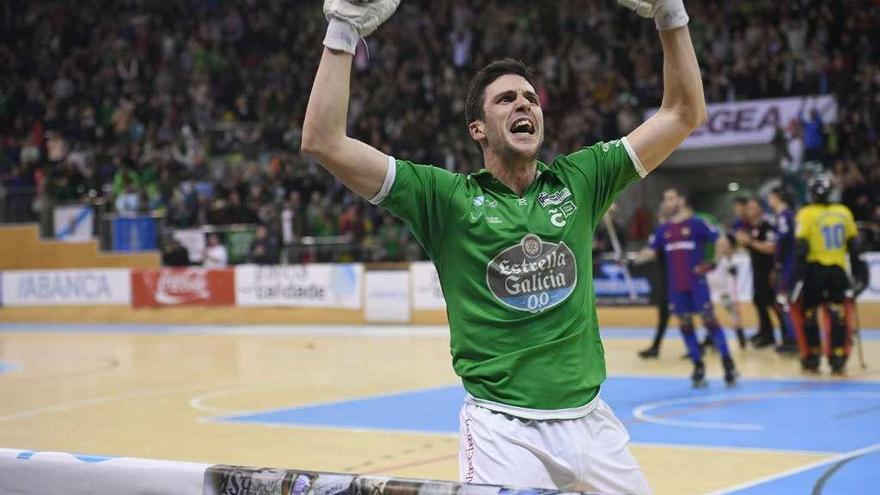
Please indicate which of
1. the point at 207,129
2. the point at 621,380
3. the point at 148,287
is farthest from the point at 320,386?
the point at 207,129

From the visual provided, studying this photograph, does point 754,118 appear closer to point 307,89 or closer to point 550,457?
point 307,89

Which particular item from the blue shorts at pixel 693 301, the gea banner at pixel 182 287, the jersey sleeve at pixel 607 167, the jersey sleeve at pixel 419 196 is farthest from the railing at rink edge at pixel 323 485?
the gea banner at pixel 182 287

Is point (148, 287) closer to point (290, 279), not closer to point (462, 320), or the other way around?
point (290, 279)

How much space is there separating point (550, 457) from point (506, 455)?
16cm

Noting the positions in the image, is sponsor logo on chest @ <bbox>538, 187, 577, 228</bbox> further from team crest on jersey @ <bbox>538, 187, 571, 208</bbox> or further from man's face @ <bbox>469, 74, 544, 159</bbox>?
man's face @ <bbox>469, 74, 544, 159</bbox>

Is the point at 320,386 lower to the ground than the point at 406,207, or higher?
lower

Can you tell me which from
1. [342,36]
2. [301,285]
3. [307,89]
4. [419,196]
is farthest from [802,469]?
[307,89]

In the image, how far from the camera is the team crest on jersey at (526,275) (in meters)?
4.09

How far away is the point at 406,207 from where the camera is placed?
13.7ft

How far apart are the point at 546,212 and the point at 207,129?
29.6m

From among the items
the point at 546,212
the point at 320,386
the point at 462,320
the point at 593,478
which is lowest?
the point at 320,386

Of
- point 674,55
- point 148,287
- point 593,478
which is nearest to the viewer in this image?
point 593,478

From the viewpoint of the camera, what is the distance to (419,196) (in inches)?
165

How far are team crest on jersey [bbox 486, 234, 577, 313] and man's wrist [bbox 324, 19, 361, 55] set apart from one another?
90 cm
